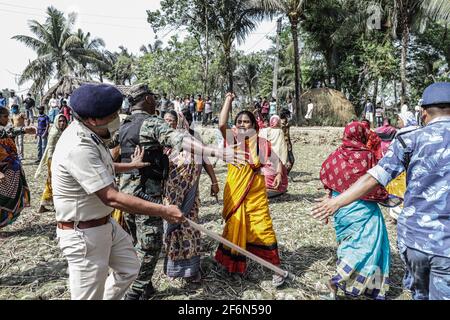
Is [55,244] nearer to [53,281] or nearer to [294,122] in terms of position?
[53,281]

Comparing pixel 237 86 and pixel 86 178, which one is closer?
pixel 86 178

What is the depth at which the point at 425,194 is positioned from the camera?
7.70ft

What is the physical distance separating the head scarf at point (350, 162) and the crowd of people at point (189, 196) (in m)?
0.01

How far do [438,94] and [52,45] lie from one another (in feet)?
114

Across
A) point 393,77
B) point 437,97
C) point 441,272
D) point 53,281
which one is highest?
point 393,77

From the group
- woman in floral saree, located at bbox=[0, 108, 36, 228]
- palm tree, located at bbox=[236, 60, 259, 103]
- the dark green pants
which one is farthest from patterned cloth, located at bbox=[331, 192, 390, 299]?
palm tree, located at bbox=[236, 60, 259, 103]

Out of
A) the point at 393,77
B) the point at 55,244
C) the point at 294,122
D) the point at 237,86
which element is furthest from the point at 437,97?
the point at 237,86

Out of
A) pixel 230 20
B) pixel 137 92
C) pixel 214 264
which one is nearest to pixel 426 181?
pixel 137 92

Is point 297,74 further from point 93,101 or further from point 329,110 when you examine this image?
point 93,101

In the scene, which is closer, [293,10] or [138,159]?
[138,159]
